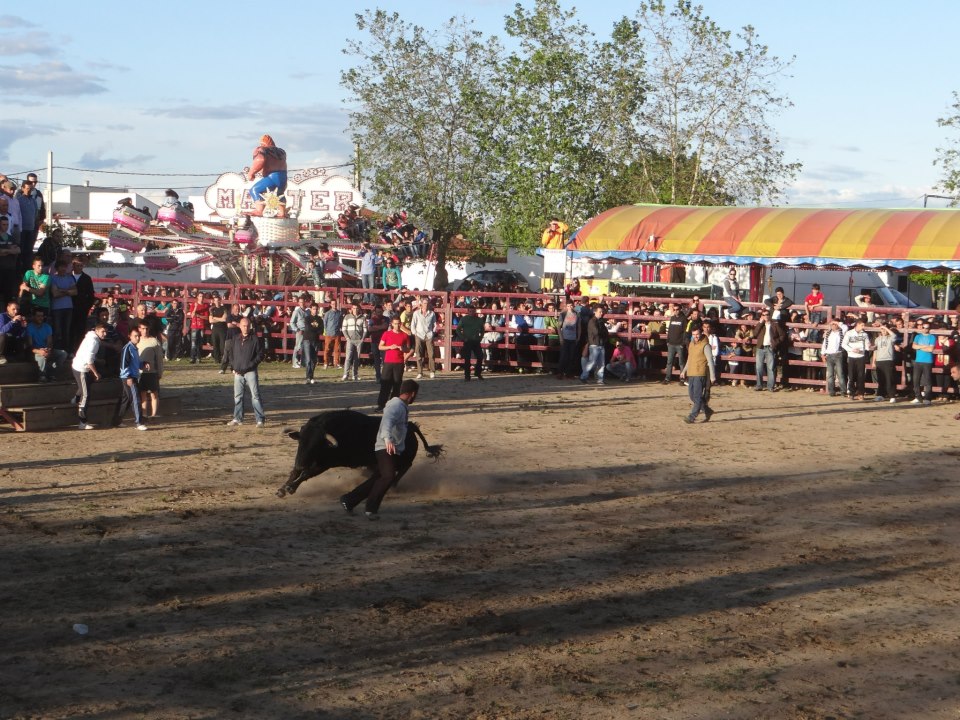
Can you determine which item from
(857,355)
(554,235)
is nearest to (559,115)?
(554,235)

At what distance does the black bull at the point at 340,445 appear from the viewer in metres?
11.7

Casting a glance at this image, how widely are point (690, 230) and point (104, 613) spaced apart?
2740cm

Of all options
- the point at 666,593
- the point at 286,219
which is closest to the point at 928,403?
the point at 666,593

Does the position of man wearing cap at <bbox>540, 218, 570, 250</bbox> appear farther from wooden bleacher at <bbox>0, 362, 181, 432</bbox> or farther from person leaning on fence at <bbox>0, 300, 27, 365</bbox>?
person leaning on fence at <bbox>0, 300, 27, 365</bbox>

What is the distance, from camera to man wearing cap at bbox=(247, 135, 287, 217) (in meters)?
44.5

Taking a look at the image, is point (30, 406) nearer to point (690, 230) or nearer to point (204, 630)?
point (204, 630)

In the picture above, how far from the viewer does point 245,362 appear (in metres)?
17.5

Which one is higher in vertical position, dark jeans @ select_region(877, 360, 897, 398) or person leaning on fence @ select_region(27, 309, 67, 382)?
person leaning on fence @ select_region(27, 309, 67, 382)

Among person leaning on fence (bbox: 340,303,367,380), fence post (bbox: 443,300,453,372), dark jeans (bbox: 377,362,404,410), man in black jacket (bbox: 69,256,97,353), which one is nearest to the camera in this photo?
man in black jacket (bbox: 69,256,97,353)

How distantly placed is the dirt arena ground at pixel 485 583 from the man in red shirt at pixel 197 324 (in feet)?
45.0

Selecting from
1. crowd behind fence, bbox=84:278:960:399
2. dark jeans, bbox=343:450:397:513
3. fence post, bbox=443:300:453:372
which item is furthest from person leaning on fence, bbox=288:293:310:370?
dark jeans, bbox=343:450:397:513

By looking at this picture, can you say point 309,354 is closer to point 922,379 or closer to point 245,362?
point 245,362

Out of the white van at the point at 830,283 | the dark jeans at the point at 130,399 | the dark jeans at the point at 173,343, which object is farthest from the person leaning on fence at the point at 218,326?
the white van at the point at 830,283

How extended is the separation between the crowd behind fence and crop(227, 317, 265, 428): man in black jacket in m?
5.72
